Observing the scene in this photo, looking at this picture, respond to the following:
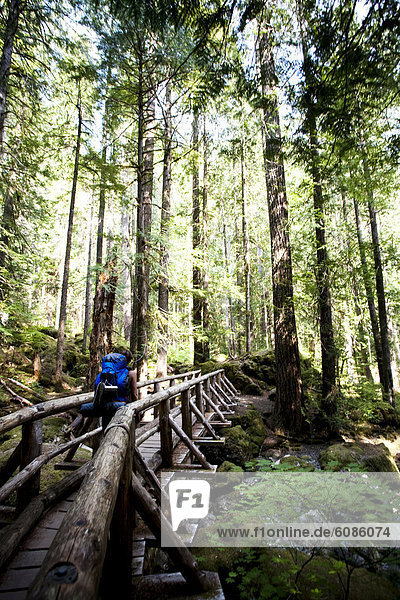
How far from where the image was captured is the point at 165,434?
4262 mm

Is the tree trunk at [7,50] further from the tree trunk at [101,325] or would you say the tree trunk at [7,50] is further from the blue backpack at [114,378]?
the blue backpack at [114,378]

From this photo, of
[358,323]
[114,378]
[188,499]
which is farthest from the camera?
[358,323]

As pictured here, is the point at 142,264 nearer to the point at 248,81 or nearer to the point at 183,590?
the point at 248,81

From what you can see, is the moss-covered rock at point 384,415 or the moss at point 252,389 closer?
the moss-covered rock at point 384,415

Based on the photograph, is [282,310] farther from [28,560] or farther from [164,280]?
[28,560]

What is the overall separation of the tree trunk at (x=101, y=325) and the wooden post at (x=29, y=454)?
5.65 meters

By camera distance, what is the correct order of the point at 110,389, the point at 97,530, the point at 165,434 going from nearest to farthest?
the point at 97,530
the point at 110,389
the point at 165,434

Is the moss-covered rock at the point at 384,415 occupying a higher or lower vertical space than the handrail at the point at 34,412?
lower

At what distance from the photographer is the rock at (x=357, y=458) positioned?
18.7 feet

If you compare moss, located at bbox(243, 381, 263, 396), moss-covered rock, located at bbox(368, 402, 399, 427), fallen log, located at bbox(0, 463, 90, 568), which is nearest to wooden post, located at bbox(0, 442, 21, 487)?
fallen log, located at bbox(0, 463, 90, 568)

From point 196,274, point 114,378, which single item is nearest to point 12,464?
point 114,378

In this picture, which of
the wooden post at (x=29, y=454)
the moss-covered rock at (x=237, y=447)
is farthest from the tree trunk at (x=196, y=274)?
the wooden post at (x=29, y=454)

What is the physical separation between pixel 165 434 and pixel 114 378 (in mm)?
1176

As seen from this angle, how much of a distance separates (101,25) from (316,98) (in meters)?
7.74
